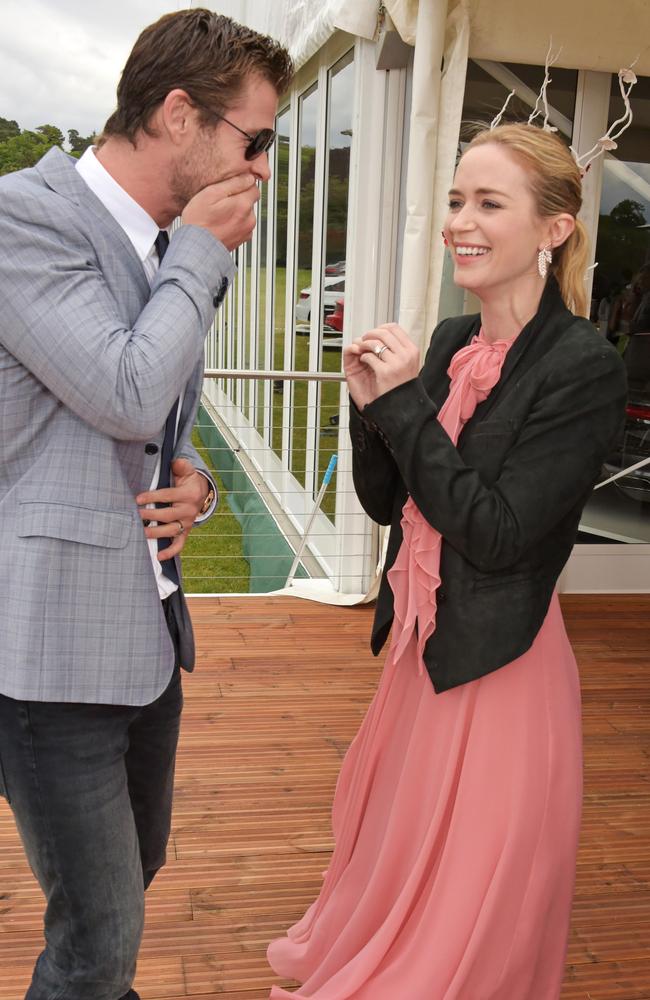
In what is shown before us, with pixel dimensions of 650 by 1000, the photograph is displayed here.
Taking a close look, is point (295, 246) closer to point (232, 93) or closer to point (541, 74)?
point (541, 74)

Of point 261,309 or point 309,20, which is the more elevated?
point 309,20

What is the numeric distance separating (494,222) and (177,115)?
1.88 feet

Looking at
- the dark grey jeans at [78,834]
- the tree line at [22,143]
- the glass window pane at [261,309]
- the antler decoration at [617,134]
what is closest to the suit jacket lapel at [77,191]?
the dark grey jeans at [78,834]

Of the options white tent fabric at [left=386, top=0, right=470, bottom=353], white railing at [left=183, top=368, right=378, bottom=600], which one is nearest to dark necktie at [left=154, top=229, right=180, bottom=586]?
white railing at [left=183, top=368, right=378, bottom=600]

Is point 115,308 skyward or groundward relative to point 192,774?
skyward

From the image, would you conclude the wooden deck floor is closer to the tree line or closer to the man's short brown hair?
the man's short brown hair

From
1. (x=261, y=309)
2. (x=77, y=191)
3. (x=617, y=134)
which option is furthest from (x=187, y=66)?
(x=261, y=309)

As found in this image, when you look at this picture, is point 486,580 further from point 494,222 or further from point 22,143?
point 22,143

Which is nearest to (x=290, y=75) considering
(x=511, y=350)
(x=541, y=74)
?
(x=511, y=350)

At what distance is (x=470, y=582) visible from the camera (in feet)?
5.10

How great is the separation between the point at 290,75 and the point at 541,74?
11.4ft

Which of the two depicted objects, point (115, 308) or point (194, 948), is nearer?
point (115, 308)

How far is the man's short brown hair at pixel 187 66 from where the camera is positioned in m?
1.16

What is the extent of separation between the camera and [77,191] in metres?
1.15
